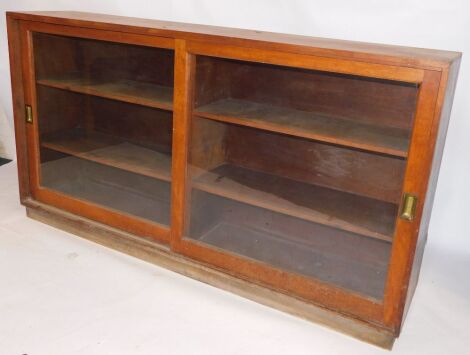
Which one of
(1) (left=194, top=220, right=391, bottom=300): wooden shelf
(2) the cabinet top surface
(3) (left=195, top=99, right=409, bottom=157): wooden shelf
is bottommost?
(1) (left=194, top=220, right=391, bottom=300): wooden shelf

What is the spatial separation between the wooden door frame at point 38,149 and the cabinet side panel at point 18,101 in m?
0.01

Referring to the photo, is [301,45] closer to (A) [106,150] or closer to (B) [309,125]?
(B) [309,125]

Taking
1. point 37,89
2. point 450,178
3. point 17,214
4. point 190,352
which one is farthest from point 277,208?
point 17,214

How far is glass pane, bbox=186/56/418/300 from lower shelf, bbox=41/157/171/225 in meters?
0.15

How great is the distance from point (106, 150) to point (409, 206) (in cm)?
111

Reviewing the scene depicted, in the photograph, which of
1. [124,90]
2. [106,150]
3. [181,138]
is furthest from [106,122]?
[181,138]

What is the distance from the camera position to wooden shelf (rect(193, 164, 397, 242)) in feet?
4.71

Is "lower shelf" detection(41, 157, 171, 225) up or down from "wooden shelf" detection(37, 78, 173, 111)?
down

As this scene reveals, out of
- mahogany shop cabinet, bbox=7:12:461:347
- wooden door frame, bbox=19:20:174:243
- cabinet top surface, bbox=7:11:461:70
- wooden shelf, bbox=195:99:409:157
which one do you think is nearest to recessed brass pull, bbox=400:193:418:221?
mahogany shop cabinet, bbox=7:12:461:347

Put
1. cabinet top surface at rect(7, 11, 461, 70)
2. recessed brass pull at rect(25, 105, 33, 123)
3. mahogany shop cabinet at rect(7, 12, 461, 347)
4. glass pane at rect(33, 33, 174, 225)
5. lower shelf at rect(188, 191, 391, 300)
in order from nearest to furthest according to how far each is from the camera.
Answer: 1. cabinet top surface at rect(7, 11, 461, 70)
2. mahogany shop cabinet at rect(7, 12, 461, 347)
3. lower shelf at rect(188, 191, 391, 300)
4. glass pane at rect(33, 33, 174, 225)
5. recessed brass pull at rect(25, 105, 33, 123)

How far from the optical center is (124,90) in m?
1.75

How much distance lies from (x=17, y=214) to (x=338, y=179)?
1.27 metres

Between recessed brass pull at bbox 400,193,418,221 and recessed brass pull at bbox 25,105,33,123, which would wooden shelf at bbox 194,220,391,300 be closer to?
recessed brass pull at bbox 400,193,418,221

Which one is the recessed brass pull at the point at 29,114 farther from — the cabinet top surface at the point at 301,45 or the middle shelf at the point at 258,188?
the cabinet top surface at the point at 301,45
